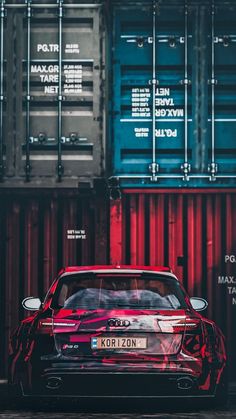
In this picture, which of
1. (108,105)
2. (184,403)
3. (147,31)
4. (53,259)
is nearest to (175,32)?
(147,31)

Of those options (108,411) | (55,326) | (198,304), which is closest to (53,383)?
(55,326)

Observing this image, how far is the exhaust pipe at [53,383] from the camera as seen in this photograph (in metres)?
8.29

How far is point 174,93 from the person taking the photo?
43.0 ft

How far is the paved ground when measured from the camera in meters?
8.48

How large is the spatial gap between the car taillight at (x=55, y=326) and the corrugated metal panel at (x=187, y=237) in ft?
14.7

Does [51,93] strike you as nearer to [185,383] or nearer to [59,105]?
[59,105]

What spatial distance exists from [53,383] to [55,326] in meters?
0.44

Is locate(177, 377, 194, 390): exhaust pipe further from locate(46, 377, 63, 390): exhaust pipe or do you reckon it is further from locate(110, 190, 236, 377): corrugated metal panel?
locate(110, 190, 236, 377): corrugated metal panel

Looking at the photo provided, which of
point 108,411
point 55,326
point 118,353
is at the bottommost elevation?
point 108,411

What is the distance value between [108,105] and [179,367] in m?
5.40

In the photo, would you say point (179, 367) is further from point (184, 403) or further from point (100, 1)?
point (100, 1)

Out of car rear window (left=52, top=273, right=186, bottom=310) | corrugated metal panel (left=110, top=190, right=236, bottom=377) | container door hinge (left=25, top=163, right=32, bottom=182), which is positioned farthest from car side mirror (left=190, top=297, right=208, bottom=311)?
container door hinge (left=25, top=163, right=32, bottom=182)

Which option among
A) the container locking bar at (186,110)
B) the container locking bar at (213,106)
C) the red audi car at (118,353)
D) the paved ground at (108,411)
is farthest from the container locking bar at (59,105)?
the red audi car at (118,353)

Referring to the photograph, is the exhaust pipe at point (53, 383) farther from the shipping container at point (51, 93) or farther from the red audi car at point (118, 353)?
the shipping container at point (51, 93)
